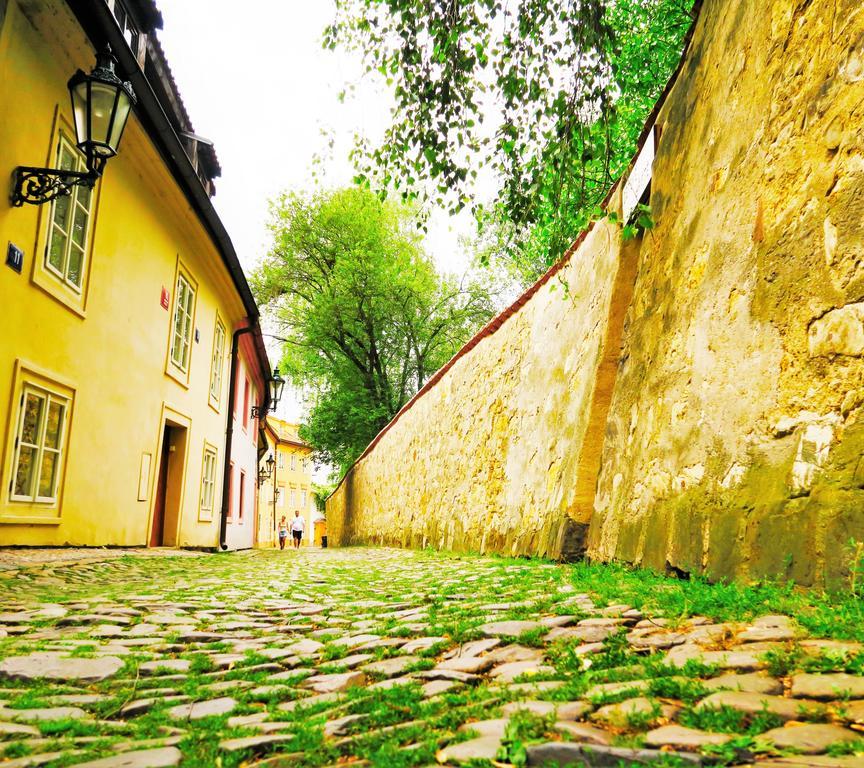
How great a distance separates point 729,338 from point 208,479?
1127 centimetres

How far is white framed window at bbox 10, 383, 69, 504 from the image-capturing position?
6188 mm

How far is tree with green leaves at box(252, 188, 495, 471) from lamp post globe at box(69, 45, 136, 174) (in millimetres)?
17941

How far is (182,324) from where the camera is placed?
11109mm

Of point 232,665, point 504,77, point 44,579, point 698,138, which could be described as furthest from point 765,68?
point 44,579

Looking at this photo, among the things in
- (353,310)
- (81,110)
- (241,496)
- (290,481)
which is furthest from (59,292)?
(290,481)

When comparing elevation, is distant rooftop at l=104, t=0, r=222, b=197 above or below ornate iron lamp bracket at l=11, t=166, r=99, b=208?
above

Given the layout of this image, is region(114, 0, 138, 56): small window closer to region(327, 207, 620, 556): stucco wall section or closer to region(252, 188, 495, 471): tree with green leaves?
region(327, 207, 620, 556): stucco wall section

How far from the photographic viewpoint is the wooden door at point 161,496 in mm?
10587

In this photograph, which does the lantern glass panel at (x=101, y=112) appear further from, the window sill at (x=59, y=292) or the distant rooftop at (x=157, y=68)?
the distant rooftop at (x=157, y=68)

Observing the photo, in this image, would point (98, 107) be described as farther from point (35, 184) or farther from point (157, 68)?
point (157, 68)

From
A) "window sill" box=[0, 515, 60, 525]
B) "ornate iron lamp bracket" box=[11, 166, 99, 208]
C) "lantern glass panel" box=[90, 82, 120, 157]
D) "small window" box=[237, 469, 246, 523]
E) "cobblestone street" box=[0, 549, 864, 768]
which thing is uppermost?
"lantern glass panel" box=[90, 82, 120, 157]

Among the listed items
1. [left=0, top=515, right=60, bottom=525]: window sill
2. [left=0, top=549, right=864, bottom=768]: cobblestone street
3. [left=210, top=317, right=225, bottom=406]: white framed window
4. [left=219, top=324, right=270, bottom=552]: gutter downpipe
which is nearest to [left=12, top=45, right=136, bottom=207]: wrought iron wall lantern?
Result: [left=0, top=515, right=60, bottom=525]: window sill

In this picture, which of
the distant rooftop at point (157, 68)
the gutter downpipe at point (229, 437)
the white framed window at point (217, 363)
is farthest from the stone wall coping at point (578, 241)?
the distant rooftop at point (157, 68)

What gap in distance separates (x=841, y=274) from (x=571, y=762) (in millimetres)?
2211
